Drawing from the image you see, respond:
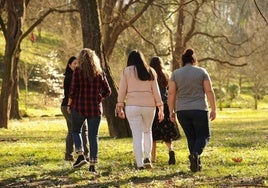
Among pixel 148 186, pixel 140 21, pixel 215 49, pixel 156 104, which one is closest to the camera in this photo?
pixel 148 186

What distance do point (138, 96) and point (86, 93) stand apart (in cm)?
94

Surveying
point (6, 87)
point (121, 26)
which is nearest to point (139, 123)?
point (6, 87)

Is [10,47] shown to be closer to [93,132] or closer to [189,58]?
[93,132]

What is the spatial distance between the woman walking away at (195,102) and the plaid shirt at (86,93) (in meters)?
1.29

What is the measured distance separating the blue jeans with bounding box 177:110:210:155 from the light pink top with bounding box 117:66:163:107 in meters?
0.59

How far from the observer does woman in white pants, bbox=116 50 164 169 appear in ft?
32.7

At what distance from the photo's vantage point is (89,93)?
973cm

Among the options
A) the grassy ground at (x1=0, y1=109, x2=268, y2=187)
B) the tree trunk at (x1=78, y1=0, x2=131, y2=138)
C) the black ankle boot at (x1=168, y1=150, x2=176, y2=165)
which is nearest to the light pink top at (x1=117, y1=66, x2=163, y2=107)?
the grassy ground at (x1=0, y1=109, x2=268, y2=187)

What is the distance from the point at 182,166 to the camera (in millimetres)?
10820

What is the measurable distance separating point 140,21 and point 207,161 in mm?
22277

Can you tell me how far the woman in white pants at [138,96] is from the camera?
9.95m

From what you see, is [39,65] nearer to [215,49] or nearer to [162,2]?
[215,49]

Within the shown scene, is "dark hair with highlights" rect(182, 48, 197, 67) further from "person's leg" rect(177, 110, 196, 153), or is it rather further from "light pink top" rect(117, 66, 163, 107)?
"person's leg" rect(177, 110, 196, 153)

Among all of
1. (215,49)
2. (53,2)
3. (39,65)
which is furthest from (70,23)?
(39,65)
